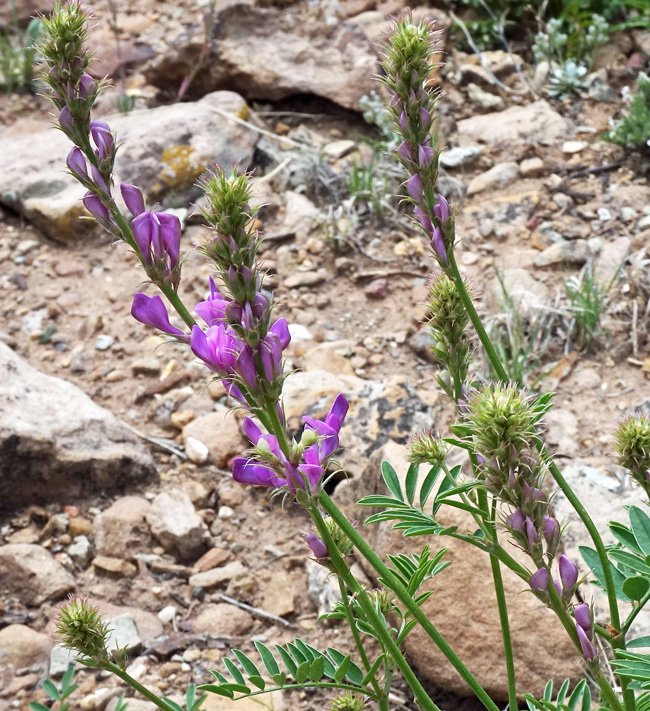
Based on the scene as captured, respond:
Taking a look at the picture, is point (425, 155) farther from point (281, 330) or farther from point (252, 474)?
point (252, 474)

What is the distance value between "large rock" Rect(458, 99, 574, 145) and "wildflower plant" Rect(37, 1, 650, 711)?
387 centimetres

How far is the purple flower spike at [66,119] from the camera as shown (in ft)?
4.69

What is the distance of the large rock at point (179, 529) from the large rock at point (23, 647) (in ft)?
1.93

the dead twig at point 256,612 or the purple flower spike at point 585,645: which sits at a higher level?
the purple flower spike at point 585,645

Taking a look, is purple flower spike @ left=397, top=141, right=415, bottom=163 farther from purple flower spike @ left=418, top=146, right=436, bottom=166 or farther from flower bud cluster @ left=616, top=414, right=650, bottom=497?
flower bud cluster @ left=616, top=414, right=650, bottom=497

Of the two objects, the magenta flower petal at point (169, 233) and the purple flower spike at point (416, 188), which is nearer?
the magenta flower petal at point (169, 233)

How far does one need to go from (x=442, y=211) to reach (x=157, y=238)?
62 cm

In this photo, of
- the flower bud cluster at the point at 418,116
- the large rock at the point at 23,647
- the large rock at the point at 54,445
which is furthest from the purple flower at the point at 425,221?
the large rock at the point at 54,445

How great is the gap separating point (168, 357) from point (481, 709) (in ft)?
7.88

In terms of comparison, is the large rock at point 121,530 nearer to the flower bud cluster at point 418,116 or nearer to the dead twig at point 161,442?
the dead twig at point 161,442

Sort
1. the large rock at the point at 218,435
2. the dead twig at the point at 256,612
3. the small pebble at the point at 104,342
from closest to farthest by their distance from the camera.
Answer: the dead twig at the point at 256,612 < the large rock at the point at 218,435 < the small pebble at the point at 104,342

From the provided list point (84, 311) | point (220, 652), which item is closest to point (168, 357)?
point (84, 311)

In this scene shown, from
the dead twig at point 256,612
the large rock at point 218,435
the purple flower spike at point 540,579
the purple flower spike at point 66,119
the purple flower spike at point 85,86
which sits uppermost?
the purple flower spike at point 85,86

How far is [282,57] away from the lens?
614 cm
